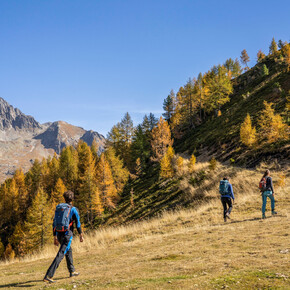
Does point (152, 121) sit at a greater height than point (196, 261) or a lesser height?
greater

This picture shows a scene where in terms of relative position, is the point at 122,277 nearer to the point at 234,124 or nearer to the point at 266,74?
the point at 234,124

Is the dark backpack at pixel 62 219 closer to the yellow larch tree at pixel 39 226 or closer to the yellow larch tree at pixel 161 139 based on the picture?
the yellow larch tree at pixel 39 226

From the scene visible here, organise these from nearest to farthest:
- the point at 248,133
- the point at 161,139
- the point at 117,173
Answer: the point at 248,133 < the point at 117,173 < the point at 161,139

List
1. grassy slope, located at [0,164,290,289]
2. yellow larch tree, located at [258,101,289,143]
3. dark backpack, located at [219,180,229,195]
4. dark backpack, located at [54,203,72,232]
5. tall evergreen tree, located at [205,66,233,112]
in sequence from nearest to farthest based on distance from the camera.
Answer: grassy slope, located at [0,164,290,289]
dark backpack, located at [54,203,72,232]
dark backpack, located at [219,180,229,195]
yellow larch tree, located at [258,101,289,143]
tall evergreen tree, located at [205,66,233,112]

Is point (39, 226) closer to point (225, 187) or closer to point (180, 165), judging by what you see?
point (180, 165)

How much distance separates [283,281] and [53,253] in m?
11.3

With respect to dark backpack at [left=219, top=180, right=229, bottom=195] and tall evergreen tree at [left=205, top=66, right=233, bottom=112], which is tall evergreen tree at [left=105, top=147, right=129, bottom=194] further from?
dark backpack at [left=219, top=180, right=229, bottom=195]

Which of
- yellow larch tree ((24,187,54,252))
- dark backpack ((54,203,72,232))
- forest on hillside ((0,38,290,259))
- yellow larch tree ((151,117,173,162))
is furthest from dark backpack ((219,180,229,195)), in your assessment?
yellow larch tree ((151,117,173,162))

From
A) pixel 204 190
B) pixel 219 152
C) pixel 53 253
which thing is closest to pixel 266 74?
pixel 219 152

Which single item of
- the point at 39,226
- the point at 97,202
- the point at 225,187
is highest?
the point at 225,187

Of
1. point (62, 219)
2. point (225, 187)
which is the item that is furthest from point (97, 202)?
point (62, 219)

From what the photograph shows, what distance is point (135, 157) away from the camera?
182ft

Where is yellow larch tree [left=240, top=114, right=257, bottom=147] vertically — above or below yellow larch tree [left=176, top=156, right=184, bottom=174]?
above

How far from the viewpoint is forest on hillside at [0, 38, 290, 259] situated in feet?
115
